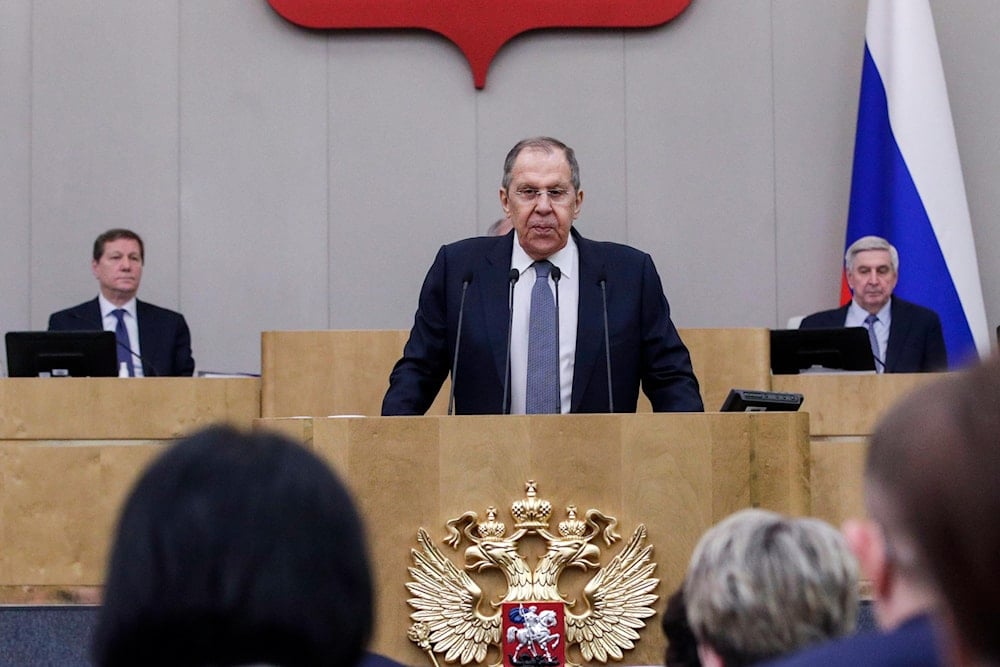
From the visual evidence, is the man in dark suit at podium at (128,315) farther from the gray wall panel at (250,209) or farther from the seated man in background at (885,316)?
the seated man in background at (885,316)

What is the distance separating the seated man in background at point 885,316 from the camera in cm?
564

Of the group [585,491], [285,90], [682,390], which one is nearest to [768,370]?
[682,390]

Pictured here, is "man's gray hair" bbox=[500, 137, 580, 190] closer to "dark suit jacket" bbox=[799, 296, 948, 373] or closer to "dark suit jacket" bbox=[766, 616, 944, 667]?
"dark suit jacket" bbox=[799, 296, 948, 373]

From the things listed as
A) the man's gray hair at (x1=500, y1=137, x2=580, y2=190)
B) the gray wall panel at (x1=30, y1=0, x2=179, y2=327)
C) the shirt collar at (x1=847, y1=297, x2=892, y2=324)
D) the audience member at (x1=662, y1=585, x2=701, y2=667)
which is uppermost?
the gray wall panel at (x1=30, y1=0, x2=179, y2=327)

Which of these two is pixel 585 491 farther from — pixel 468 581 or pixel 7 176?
pixel 7 176

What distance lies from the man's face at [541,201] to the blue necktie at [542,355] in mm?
140

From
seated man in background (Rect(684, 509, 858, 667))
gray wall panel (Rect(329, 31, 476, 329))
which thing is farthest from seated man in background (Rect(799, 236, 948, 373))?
seated man in background (Rect(684, 509, 858, 667))

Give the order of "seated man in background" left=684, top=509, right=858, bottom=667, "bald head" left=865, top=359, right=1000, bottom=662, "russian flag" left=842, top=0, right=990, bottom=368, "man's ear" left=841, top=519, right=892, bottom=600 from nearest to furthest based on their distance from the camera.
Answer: "bald head" left=865, top=359, right=1000, bottom=662, "man's ear" left=841, top=519, right=892, bottom=600, "seated man in background" left=684, top=509, right=858, bottom=667, "russian flag" left=842, top=0, right=990, bottom=368

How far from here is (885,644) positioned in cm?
90

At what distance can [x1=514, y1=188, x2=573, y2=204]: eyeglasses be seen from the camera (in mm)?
3898

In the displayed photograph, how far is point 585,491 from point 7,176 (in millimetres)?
4596

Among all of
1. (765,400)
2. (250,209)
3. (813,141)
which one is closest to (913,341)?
(813,141)

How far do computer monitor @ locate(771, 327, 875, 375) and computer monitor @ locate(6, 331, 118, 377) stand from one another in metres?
2.10

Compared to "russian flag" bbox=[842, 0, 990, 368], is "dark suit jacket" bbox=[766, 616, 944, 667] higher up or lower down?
lower down
